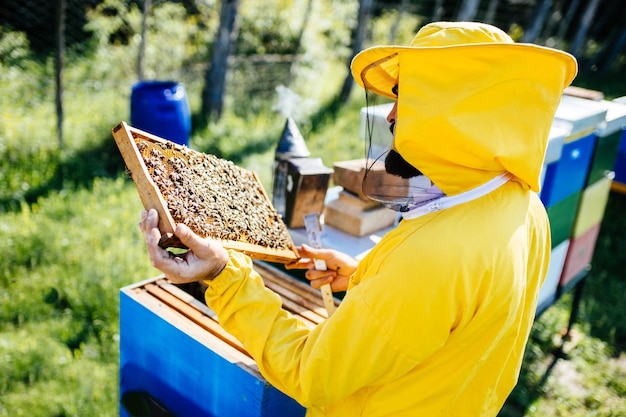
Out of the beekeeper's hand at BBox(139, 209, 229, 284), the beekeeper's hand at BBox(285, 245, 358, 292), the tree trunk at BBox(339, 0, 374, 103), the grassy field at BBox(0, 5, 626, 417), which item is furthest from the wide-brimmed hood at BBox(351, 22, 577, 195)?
the tree trunk at BBox(339, 0, 374, 103)

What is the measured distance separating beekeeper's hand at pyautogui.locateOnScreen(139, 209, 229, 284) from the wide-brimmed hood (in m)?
0.60

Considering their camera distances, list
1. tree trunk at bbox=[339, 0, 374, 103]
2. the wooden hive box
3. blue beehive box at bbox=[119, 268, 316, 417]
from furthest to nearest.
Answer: tree trunk at bbox=[339, 0, 374, 103] < blue beehive box at bbox=[119, 268, 316, 417] < the wooden hive box

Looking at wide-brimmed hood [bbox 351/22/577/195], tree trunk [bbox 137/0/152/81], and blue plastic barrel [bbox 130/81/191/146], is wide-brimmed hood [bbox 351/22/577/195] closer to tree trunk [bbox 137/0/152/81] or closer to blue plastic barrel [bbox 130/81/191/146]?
blue plastic barrel [bbox 130/81/191/146]

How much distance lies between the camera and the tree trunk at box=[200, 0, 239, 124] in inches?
233

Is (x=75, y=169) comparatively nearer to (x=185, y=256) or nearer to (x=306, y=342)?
(x=185, y=256)

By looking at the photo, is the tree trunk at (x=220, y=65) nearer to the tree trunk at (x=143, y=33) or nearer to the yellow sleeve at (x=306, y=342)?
the tree trunk at (x=143, y=33)

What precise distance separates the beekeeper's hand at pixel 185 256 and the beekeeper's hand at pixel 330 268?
605mm

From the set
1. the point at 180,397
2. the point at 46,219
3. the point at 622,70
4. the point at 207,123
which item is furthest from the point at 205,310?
the point at 622,70

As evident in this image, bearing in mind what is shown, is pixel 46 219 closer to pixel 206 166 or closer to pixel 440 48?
pixel 206 166

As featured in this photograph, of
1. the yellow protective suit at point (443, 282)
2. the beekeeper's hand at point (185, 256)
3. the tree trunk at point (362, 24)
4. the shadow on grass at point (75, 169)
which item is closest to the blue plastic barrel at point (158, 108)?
the shadow on grass at point (75, 169)

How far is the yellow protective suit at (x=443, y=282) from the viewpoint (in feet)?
4.07

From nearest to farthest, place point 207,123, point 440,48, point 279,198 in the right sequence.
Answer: point 440,48
point 279,198
point 207,123

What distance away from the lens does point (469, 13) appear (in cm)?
906

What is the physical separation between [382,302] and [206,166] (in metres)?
0.95
